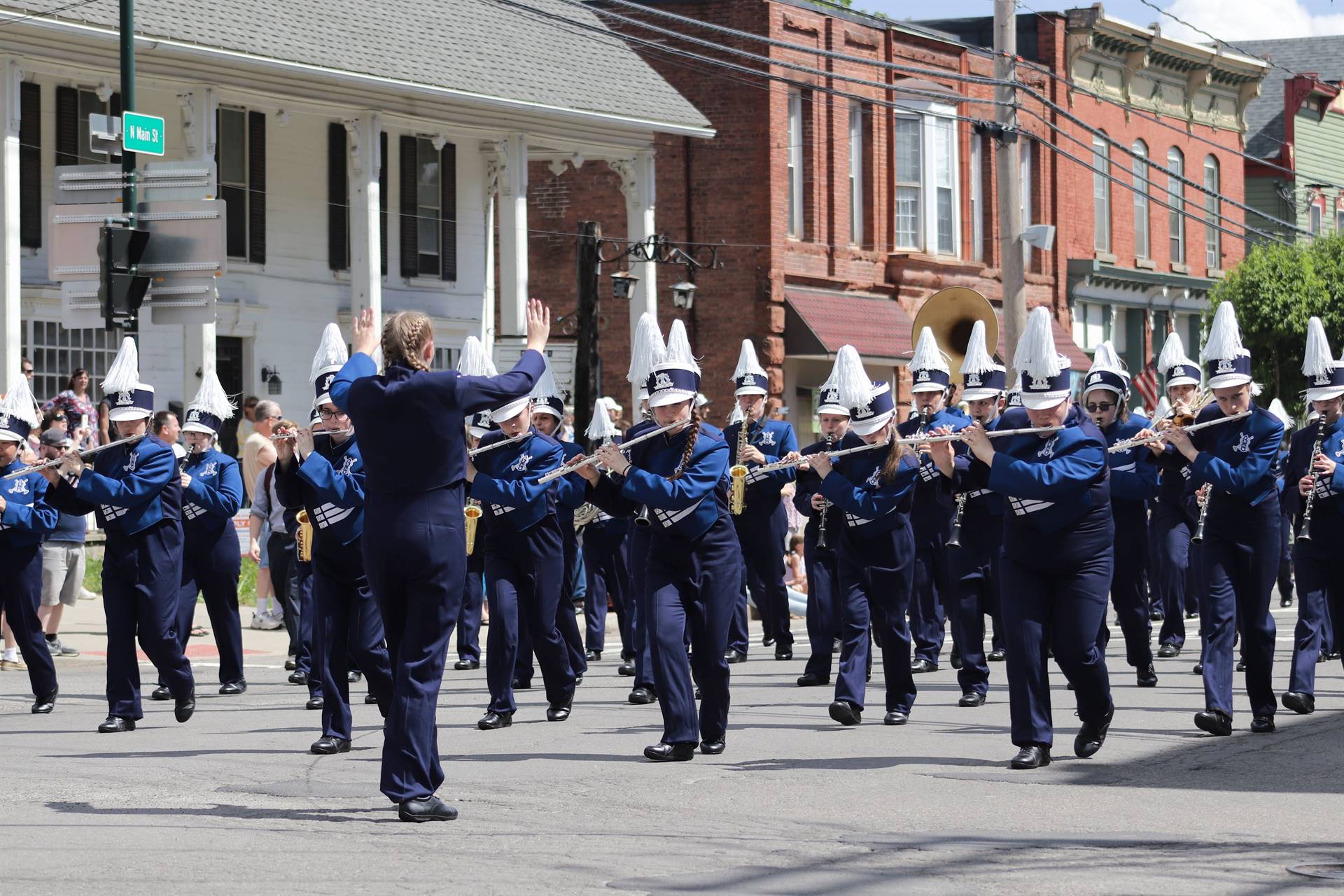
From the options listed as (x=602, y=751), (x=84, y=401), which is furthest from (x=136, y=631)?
(x=84, y=401)

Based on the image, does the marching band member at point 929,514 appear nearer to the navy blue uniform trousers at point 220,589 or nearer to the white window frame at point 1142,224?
the navy blue uniform trousers at point 220,589

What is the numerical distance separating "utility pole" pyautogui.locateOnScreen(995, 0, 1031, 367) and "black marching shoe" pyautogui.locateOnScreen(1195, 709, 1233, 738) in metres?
11.9

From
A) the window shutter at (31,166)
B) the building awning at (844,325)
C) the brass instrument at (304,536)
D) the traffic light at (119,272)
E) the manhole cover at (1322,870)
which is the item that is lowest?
the manhole cover at (1322,870)

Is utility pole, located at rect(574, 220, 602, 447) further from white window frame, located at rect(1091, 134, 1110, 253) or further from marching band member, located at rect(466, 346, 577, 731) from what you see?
white window frame, located at rect(1091, 134, 1110, 253)

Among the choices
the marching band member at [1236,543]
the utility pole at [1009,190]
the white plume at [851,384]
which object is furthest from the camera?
the utility pole at [1009,190]

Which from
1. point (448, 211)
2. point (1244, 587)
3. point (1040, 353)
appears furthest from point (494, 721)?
point (448, 211)

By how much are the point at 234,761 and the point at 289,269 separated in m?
17.4

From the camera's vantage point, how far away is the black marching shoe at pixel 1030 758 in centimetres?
1021

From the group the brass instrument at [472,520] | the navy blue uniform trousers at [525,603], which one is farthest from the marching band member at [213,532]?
the navy blue uniform trousers at [525,603]

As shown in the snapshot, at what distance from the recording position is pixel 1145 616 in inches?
558

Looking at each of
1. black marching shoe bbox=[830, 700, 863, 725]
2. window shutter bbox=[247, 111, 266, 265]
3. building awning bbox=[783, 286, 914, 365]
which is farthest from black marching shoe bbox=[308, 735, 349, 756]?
building awning bbox=[783, 286, 914, 365]

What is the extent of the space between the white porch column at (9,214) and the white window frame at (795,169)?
14.9 m

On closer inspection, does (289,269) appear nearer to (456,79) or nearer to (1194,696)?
(456,79)

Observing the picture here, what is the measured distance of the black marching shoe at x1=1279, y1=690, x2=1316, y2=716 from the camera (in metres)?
12.2
